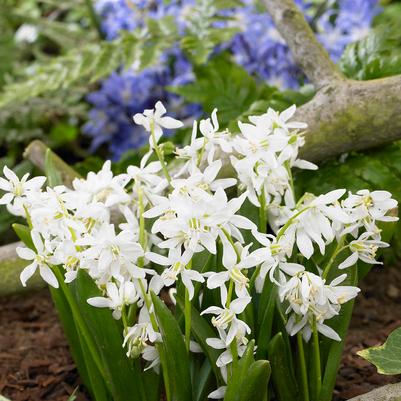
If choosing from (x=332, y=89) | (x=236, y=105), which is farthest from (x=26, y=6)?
(x=332, y=89)

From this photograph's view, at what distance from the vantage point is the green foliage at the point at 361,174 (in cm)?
178

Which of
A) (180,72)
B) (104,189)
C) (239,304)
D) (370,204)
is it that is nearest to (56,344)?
(104,189)

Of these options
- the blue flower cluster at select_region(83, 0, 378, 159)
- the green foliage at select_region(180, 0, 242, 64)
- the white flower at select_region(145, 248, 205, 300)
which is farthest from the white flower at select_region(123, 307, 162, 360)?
the blue flower cluster at select_region(83, 0, 378, 159)

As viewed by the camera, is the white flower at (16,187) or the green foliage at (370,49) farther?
the green foliage at (370,49)

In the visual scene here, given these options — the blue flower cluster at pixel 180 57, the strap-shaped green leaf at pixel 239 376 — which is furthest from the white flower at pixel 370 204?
the blue flower cluster at pixel 180 57

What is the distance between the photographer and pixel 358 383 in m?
1.64

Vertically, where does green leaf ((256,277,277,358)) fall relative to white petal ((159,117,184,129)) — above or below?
below

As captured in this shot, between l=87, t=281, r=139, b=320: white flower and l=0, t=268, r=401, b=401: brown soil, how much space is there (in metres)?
0.46

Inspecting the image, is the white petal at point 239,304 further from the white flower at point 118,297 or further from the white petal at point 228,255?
the white flower at point 118,297

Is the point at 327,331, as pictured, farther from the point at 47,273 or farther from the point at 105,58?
the point at 105,58

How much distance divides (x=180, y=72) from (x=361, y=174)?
1.30m

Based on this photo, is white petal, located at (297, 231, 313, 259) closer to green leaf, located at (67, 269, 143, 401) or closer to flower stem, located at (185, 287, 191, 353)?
flower stem, located at (185, 287, 191, 353)

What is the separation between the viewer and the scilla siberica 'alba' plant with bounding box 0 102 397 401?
1.15 meters

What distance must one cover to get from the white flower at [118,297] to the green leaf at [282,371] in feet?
0.80
